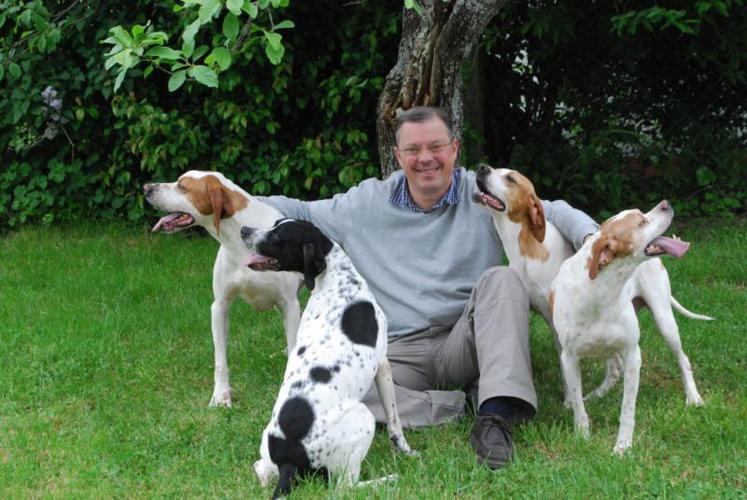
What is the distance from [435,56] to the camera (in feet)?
20.4

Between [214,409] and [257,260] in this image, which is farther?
[214,409]

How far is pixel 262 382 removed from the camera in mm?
5273

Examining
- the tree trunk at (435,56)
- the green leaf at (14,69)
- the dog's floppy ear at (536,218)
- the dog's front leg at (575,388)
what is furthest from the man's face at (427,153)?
the green leaf at (14,69)

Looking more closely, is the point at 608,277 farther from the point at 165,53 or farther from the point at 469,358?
the point at 165,53

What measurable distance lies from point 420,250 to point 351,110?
411cm

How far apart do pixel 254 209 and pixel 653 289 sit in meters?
1.95

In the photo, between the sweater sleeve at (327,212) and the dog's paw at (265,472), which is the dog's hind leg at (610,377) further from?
the dog's paw at (265,472)

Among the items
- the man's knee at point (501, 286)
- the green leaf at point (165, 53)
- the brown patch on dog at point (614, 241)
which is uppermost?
the green leaf at point (165, 53)

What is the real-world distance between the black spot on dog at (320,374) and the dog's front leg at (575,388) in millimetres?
1120

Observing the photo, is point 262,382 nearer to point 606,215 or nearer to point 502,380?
point 502,380

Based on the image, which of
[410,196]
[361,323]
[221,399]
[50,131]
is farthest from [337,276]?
[50,131]

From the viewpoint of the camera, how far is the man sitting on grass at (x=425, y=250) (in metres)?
4.45

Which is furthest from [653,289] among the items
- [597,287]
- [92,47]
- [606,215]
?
[92,47]

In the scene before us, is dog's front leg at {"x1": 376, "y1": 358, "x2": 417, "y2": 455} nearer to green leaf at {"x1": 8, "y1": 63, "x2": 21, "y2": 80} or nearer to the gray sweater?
the gray sweater
